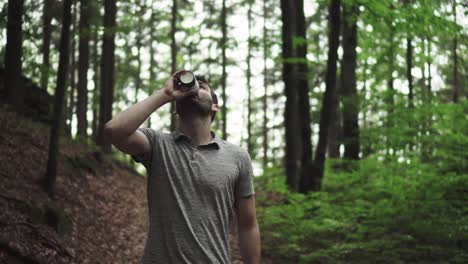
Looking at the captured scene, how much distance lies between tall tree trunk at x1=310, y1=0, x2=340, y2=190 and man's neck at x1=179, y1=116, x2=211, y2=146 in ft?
29.8

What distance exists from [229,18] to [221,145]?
25112mm

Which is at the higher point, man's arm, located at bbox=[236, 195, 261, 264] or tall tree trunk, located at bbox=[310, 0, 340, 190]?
tall tree trunk, located at bbox=[310, 0, 340, 190]

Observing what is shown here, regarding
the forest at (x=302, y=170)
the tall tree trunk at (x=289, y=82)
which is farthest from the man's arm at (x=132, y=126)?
the tall tree trunk at (x=289, y=82)

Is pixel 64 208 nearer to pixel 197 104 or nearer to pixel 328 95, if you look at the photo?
pixel 328 95

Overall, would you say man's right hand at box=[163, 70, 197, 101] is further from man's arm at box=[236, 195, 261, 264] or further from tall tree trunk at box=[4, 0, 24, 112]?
tall tree trunk at box=[4, 0, 24, 112]

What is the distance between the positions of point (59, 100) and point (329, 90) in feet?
21.0

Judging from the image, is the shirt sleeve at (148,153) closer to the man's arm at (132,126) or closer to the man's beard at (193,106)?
the man's arm at (132,126)

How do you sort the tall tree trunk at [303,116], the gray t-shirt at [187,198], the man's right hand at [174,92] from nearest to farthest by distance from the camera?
the gray t-shirt at [187,198] < the man's right hand at [174,92] < the tall tree trunk at [303,116]

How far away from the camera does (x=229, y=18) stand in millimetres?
26969

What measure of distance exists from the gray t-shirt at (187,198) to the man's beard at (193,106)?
143 mm

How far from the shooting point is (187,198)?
8.16 feet

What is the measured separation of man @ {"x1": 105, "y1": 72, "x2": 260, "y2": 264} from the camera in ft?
8.00

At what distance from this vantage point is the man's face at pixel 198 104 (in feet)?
8.80

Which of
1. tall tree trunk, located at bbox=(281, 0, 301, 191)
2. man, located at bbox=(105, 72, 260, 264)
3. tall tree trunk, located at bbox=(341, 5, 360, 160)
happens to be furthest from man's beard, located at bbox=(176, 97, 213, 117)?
tall tree trunk, located at bbox=(341, 5, 360, 160)
